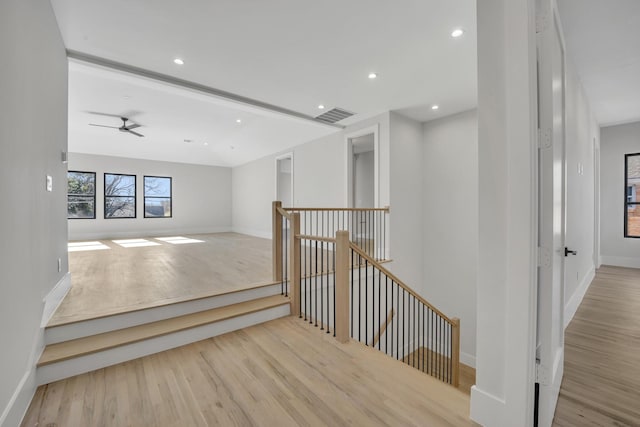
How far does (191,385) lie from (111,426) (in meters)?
0.48

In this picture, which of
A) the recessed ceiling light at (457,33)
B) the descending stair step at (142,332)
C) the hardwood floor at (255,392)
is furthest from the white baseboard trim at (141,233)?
the recessed ceiling light at (457,33)

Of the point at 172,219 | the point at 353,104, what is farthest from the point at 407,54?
the point at 172,219

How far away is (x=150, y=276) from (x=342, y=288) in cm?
303

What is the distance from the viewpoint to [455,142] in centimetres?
539

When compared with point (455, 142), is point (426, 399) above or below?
below

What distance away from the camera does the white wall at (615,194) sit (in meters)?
5.57

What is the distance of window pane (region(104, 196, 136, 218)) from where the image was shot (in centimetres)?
861

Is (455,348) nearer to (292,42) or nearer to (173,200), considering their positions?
(292,42)

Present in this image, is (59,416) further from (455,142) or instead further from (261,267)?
(455,142)

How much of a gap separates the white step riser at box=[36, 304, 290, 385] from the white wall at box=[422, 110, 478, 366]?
3.85 meters

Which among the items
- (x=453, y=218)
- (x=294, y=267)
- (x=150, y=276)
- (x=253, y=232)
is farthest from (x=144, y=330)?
(x=253, y=232)

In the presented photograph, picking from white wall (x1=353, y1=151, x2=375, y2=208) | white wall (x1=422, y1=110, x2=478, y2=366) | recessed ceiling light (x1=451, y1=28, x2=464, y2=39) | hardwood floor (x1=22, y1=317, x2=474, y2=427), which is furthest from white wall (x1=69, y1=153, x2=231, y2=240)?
recessed ceiling light (x1=451, y1=28, x2=464, y2=39)

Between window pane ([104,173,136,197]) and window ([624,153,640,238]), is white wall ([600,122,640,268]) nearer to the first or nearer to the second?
window ([624,153,640,238])

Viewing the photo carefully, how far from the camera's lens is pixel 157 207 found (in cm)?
946
